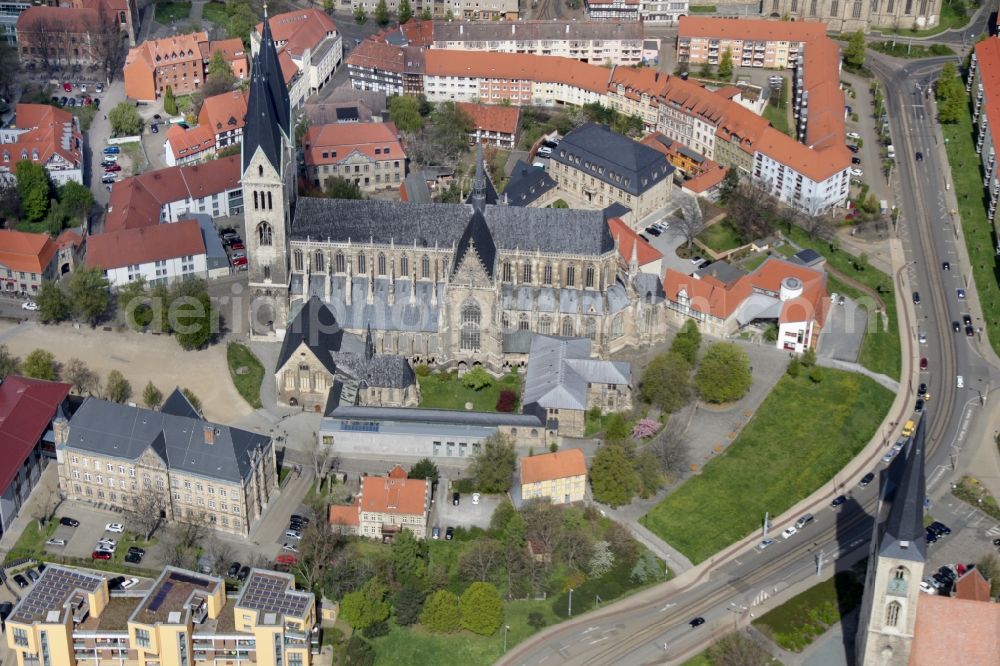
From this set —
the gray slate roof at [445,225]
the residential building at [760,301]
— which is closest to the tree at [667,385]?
the residential building at [760,301]

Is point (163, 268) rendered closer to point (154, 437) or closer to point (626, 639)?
point (154, 437)

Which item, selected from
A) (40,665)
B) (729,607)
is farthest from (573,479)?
(40,665)

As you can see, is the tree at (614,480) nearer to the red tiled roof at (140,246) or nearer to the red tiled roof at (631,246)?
the red tiled roof at (631,246)

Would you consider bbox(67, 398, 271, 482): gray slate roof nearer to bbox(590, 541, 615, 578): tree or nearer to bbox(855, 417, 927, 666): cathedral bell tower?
bbox(590, 541, 615, 578): tree

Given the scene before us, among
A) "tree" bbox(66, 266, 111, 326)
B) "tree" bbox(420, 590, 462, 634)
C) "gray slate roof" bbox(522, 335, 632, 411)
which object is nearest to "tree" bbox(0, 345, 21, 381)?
"tree" bbox(66, 266, 111, 326)

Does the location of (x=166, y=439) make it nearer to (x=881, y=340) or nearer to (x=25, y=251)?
(x=25, y=251)
